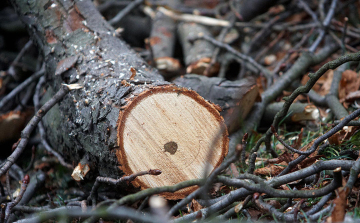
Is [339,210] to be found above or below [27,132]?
below

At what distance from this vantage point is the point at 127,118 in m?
1.70

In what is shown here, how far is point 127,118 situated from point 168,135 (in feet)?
0.82

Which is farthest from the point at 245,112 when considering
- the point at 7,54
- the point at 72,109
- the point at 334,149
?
the point at 7,54

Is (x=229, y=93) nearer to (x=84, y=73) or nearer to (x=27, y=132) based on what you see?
(x=84, y=73)

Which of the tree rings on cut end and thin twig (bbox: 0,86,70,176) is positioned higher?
thin twig (bbox: 0,86,70,176)

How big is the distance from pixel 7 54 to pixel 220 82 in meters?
3.15

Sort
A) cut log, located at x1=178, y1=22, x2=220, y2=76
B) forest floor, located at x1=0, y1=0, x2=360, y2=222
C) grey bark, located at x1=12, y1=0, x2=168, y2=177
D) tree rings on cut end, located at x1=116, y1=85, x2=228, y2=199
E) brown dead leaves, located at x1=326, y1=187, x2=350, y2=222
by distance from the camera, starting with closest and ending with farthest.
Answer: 1. brown dead leaves, located at x1=326, y1=187, x2=350, y2=222
2. forest floor, located at x1=0, y1=0, x2=360, y2=222
3. tree rings on cut end, located at x1=116, y1=85, x2=228, y2=199
4. grey bark, located at x1=12, y1=0, x2=168, y2=177
5. cut log, located at x1=178, y1=22, x2=220, y2=76

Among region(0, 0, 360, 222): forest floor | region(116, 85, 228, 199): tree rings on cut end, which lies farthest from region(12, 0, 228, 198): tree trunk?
region(0, 0, 360, 222): forest floor

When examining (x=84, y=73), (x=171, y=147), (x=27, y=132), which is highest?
(x=84, y=73)

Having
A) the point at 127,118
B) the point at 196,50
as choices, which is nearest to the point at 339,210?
the point at 127,118

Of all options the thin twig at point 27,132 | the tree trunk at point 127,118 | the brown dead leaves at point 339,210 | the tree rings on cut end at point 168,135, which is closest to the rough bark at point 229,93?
the tree trunk at point 127,118

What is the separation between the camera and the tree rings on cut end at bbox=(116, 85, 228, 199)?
66.6 inches

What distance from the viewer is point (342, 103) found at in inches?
107

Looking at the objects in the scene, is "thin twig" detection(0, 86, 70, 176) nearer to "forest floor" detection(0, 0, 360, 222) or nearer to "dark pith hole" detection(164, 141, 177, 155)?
"forest floor" detection(0, 0, 360, 222)
